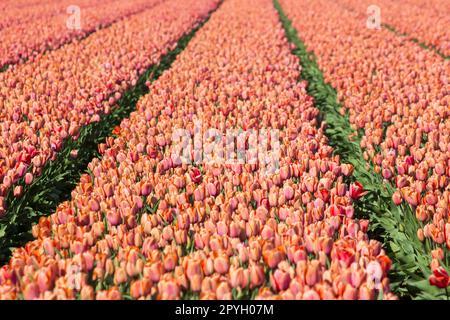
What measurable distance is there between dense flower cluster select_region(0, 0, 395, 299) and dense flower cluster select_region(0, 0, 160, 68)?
7.20 metres

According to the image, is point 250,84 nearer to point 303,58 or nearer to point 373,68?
point 373,68

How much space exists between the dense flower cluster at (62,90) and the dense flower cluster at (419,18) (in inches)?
291

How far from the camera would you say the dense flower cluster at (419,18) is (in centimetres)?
1414

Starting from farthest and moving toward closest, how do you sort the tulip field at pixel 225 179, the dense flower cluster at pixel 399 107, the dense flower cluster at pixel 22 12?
the dense flower cluster at pixel 22 12 → the dense flower cluster at pixel 399 107 → the tulip field at pixel 225 179

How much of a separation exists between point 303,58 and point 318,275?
10878 millimetres

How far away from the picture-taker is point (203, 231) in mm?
3514

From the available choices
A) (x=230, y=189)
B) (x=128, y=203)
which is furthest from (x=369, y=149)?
(x=128, y=203)

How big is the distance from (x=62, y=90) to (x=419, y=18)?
1414cm

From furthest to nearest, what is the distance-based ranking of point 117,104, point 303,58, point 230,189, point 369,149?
point 303,58
point 117,104
point 369,149
point 230,189

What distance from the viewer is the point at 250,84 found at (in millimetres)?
8477
